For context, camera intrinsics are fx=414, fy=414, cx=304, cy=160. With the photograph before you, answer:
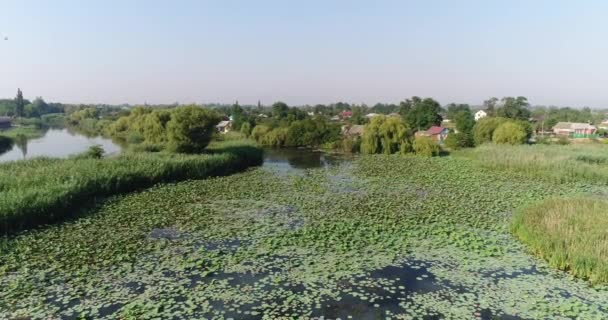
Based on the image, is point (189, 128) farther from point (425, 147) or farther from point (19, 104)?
point (19, 104)

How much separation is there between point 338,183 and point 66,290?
1316 cm

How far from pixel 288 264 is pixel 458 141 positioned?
32934 mm

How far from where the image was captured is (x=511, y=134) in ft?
117

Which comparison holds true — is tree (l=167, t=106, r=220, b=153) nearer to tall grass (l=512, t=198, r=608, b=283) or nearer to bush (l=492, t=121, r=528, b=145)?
tall grass (l=512, t=198, r=608, b=283)

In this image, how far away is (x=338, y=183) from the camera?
19.1 m

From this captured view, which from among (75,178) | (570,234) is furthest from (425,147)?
(75,178)

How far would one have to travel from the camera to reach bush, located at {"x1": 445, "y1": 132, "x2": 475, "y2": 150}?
36.7m

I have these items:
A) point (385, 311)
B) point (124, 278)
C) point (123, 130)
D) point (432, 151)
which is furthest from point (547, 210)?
point (123, 130)

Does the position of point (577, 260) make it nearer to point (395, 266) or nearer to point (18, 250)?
point (395, 266)

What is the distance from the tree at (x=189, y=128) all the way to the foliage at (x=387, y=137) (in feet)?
43.4

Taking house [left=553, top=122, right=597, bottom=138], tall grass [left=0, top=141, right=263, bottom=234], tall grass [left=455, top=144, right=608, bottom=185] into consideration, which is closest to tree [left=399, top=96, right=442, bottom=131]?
house [left=553, top=122, right=597, bottom=138]

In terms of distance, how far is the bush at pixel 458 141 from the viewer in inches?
1446

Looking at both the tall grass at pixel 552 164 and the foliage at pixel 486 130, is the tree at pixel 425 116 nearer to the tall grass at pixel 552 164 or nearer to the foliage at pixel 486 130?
the foliage at pixel 486 130

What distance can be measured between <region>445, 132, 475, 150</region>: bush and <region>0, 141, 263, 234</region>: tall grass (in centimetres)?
2001
